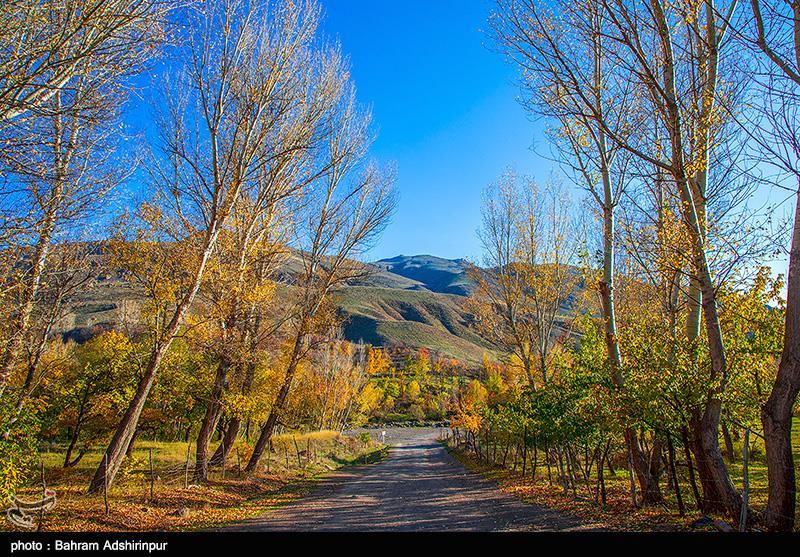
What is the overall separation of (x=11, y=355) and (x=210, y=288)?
4.90 m

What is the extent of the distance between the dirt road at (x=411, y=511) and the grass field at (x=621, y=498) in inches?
22.6

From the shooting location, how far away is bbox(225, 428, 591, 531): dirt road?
9654 millimetres

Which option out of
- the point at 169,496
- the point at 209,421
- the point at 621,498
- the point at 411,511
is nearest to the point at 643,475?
the point at 621,498

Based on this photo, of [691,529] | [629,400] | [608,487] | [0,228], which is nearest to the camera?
[0,228]

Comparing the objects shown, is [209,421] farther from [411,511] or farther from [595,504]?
[595,504]

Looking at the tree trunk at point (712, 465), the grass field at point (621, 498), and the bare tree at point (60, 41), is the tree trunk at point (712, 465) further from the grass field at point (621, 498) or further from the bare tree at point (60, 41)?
the bare tree at point (60, 41)

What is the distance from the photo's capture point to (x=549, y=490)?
15.0 metres

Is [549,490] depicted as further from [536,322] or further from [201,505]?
[201,505]

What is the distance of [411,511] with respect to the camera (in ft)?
38.8

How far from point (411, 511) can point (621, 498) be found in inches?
219

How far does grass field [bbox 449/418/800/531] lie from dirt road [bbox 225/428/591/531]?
575 millimetres

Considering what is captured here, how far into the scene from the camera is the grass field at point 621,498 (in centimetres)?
855

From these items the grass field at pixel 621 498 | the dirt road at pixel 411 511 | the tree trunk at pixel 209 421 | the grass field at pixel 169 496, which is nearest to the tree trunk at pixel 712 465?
the grass field at pixel 621 498
